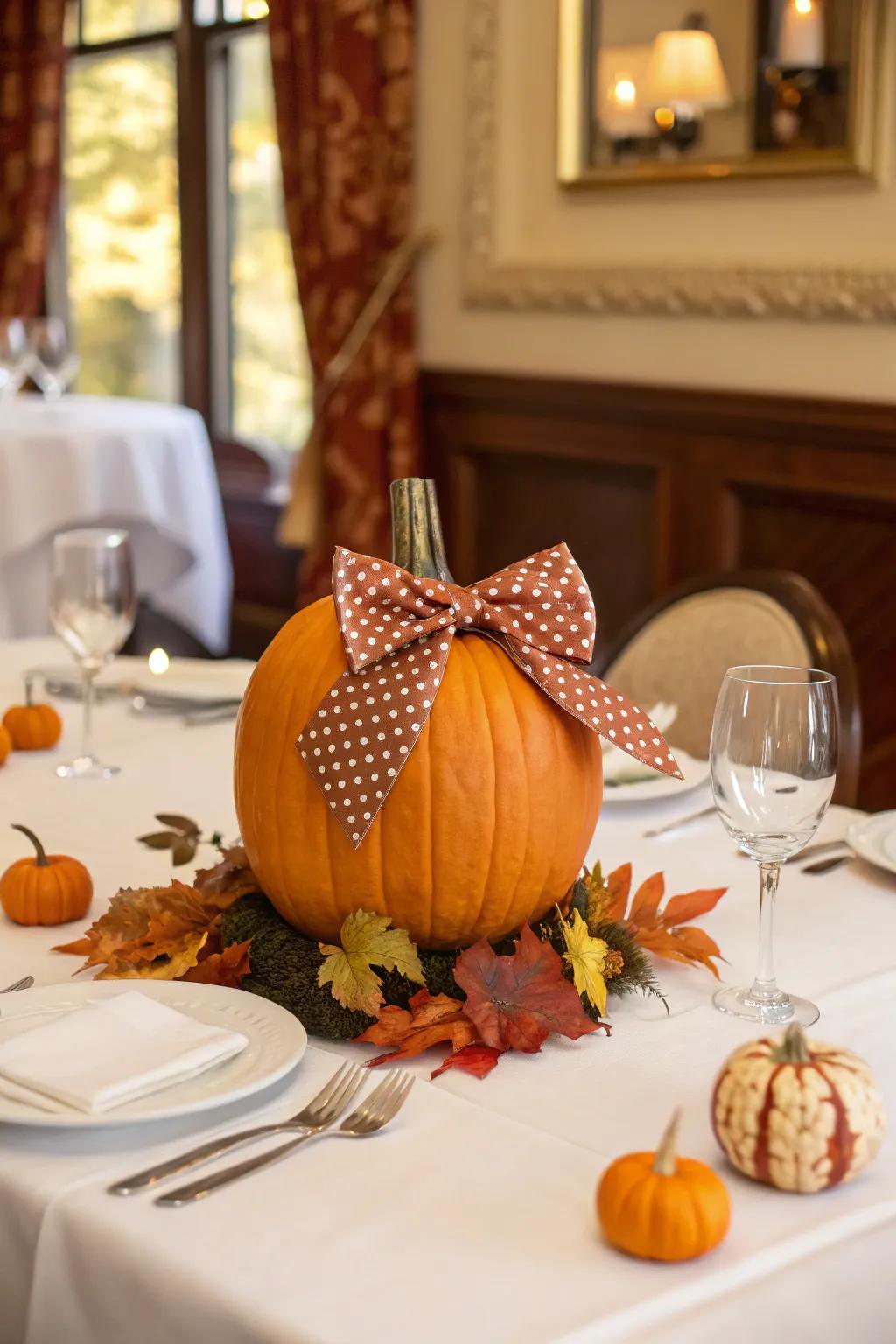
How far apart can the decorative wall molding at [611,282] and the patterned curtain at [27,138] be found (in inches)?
92.5

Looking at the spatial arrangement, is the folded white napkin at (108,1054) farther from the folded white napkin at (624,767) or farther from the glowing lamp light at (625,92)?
the glowing lamp light at (625,92)

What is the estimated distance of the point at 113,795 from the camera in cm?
136

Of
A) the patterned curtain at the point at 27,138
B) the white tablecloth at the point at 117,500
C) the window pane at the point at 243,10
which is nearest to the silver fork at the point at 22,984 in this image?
the white tablecloth at the point at 117,500

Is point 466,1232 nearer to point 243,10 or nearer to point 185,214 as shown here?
point 243,10

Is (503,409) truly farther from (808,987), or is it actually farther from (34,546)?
(808,987)

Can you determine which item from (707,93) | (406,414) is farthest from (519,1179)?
(406,414)

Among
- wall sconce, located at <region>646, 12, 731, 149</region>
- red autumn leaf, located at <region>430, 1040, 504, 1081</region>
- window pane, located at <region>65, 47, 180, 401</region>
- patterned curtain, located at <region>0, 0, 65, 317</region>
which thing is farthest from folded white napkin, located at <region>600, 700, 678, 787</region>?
patterned curtain, located at <region>0, 0, 65, 317</region>

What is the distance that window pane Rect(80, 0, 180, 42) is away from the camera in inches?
197

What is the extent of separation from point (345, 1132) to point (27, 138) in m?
5.41

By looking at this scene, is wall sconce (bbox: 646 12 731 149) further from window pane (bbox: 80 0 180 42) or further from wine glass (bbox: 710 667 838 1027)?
wine glass (bbox: 710 667 838 1027)

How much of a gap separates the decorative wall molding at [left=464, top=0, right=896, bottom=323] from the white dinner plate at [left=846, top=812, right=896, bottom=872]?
1719 mm

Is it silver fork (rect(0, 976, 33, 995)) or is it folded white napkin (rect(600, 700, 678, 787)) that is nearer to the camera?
silver fork (rect(0, 976, 33, 995))

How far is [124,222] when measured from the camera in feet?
17.6

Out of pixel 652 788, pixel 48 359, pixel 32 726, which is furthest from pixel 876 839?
pixel 48 359
